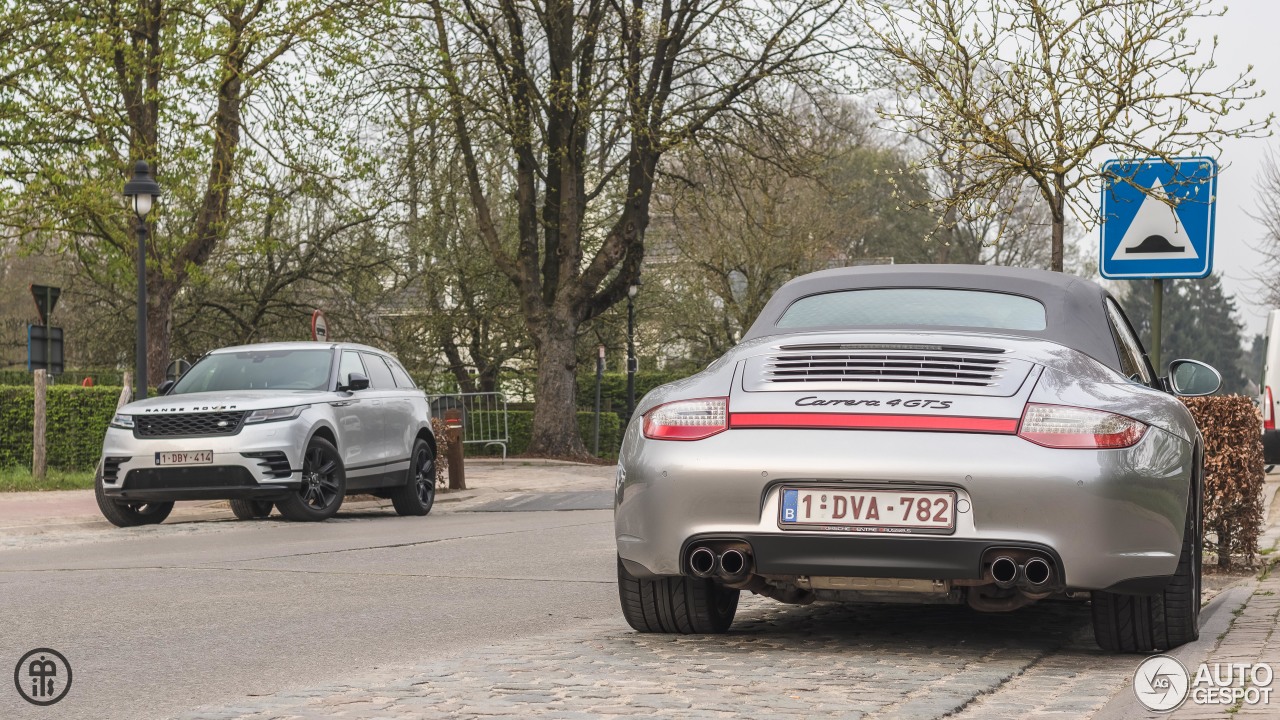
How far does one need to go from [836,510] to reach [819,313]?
1.41 meters

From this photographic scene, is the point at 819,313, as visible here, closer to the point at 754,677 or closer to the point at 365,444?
the point at 754,677

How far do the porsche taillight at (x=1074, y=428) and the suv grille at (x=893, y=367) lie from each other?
0.22m

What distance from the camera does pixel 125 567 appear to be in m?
10.2

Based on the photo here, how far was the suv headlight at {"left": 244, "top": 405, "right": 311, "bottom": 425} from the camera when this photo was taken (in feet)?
46.9

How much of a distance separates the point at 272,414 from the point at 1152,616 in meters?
10.1

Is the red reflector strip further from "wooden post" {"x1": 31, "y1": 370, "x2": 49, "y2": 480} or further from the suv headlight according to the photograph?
"wooden post" {"x1": 31, "y1": 370, "x2": 49, "y2": 480}

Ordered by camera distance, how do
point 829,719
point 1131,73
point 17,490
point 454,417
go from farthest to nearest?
point 454,417, point 17,490, point 1131,73, point 829,719

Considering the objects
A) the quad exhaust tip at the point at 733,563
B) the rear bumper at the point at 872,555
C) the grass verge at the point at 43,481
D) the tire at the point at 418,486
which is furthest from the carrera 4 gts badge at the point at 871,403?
the grass verge at the point at 43,481

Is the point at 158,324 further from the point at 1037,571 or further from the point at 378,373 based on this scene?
the point at 1037,571

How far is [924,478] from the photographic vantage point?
17.7 feet

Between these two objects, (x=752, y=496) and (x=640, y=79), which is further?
(x=640, y=79)

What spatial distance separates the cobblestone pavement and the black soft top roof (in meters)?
1.27

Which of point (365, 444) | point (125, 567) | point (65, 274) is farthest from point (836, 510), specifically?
point (65, 274)

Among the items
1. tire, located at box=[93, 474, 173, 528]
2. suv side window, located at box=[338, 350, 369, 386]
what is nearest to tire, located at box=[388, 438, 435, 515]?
suv side window, located at box=[338, 350, 369, 386]
